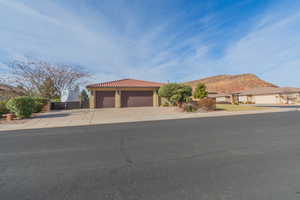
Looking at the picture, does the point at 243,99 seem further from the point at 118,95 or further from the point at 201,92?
the point at 118,95

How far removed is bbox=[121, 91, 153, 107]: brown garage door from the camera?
1834 cm

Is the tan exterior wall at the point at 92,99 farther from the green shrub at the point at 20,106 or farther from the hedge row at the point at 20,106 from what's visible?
the green shrub at the point at 20,106

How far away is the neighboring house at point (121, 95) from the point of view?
17609 mm

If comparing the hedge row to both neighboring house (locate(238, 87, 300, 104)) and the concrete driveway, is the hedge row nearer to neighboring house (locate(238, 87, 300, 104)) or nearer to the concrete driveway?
the concrete driveway

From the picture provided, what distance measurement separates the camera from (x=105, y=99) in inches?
706

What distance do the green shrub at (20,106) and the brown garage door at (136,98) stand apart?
394 inches

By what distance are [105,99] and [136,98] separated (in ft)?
14.6

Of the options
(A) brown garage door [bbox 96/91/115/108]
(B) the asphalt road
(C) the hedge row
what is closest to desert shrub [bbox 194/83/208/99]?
(A) brown garage door [bbox 96/91/115/108]

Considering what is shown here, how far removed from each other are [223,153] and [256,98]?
37.0 meters

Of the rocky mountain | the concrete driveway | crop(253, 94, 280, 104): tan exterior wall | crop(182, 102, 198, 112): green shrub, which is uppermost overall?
the rocky mountain

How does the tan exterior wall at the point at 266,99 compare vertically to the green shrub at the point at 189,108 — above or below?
above

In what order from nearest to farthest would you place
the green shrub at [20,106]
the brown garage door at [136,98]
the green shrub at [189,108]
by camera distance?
the green shrub at [20,106], the green shrub at [189,108], the brown garage door at [136,98]

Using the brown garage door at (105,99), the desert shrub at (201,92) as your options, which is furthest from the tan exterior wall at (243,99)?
the brown garage door at (105,99)

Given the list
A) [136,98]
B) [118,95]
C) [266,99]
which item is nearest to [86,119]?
[118,95]
